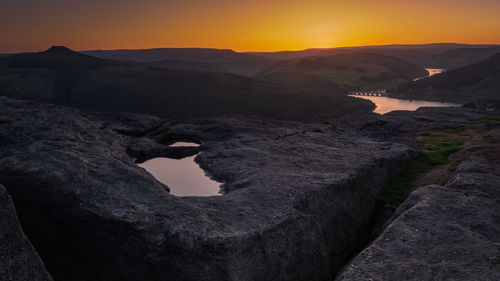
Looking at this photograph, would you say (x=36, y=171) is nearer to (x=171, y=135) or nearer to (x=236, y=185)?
(x=236, y=185)

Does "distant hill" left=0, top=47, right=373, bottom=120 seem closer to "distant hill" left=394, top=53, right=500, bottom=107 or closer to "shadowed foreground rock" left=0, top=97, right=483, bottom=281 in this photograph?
"distant hill" left=394, top=53, right=500, bottom=107

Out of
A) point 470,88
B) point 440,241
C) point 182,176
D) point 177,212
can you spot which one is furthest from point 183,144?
point 470,88

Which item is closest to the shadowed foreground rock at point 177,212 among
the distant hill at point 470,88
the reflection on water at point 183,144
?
the reflection on water at point 183,144

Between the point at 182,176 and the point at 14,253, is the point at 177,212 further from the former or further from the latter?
the point at 182,176

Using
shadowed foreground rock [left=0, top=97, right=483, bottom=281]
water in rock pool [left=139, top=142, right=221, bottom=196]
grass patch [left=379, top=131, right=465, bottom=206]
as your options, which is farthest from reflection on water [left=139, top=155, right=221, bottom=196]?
grass patch [left=379, top=131, right=465, bottom=206]

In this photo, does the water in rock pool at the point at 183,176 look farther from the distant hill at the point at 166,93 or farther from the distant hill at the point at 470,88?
the distant hill at the point at 470,88

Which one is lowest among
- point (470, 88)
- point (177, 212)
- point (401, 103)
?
point (401, 103)
